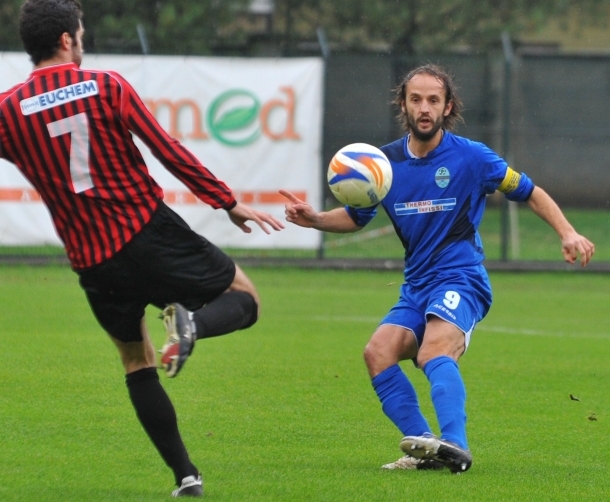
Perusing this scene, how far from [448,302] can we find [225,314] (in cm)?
143

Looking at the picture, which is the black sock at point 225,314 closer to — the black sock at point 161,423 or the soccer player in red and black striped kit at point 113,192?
the soccer player in red and black striped kit at point 113,192

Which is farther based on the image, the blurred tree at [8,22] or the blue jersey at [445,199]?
the blurred tree at [8,22]

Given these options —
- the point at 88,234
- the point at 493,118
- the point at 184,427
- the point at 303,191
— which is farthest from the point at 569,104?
the point at 88,234

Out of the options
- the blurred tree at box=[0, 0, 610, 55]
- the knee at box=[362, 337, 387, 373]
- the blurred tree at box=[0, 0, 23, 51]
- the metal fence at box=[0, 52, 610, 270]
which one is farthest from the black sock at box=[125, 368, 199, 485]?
the blurred tree at box=[0, 0, 23, 51]

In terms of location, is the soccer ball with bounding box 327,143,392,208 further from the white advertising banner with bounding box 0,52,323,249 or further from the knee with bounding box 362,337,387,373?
the white advertising banner with bounding box 0,52,323,249

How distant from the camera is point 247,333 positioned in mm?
10742

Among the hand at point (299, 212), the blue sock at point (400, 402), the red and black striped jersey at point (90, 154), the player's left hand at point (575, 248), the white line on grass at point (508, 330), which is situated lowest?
the white line on grass at point (508, 330)

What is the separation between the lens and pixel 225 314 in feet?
15.4

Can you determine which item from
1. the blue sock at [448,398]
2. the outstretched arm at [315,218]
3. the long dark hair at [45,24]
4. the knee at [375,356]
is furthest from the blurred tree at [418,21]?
the long dark hair at [45,24]

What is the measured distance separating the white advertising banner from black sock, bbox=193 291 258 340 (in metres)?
11.1

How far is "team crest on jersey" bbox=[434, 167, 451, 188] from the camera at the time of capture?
5938 mm

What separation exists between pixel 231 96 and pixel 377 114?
291cm

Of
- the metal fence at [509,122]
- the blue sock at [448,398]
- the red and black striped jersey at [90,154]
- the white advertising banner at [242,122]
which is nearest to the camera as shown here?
the red and black striped jersey at [90,154]

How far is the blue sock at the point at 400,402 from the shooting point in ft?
18.5
